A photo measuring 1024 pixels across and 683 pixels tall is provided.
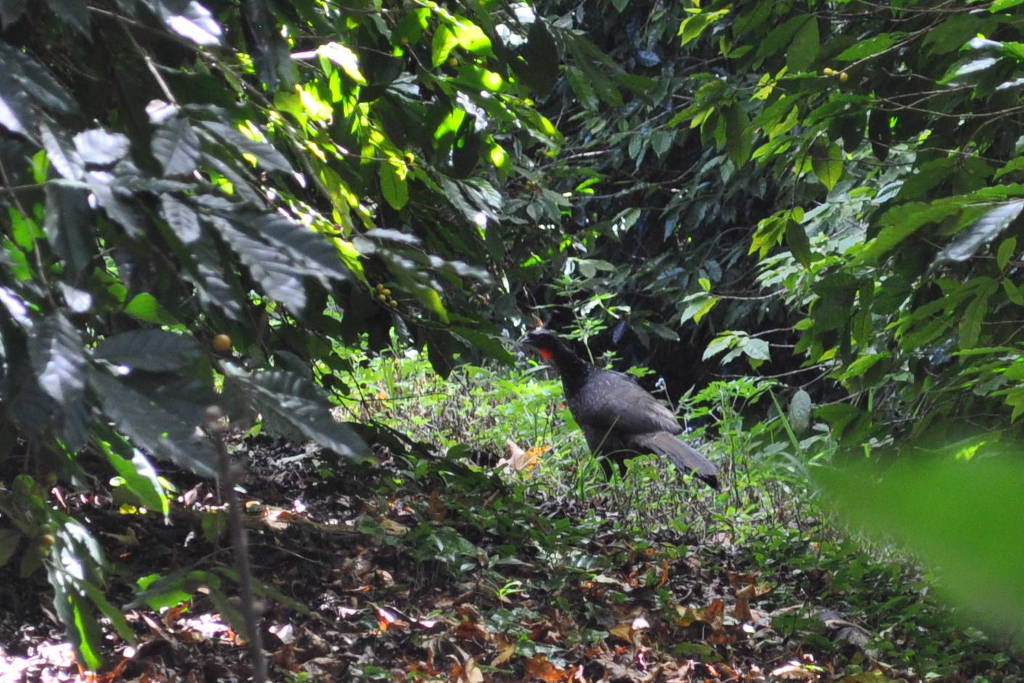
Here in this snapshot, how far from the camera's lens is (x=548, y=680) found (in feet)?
11.4

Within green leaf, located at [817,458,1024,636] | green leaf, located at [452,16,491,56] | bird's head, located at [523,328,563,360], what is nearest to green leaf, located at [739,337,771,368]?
bird's head, located at [523,328,563,360]

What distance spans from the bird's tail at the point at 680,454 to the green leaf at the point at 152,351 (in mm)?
4130

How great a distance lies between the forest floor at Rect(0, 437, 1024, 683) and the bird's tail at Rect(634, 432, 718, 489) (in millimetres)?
380

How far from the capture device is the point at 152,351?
4.59 feet

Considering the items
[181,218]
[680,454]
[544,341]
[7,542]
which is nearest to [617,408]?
[680,454]

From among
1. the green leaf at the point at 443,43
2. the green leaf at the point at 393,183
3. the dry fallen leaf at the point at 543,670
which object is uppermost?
the green leaf at the point at 443,43

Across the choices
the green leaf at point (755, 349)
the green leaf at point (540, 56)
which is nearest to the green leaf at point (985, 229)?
the green leaf at point (540, 56)

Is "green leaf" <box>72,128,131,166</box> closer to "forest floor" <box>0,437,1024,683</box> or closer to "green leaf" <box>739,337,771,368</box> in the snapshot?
"forest floor" <box>0,437,1024,683</box>

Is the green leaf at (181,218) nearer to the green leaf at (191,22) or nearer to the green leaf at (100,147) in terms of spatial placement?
the green leaf at (100,147)

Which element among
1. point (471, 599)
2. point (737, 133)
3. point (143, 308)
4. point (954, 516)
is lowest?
point (471, 599)

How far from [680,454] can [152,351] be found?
440 cm

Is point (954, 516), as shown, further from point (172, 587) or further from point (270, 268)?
point (172, 587)

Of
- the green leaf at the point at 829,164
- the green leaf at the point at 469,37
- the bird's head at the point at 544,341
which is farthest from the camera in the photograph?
the bird's head at the point at 544,341

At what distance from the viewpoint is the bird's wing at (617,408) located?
19.5ft
